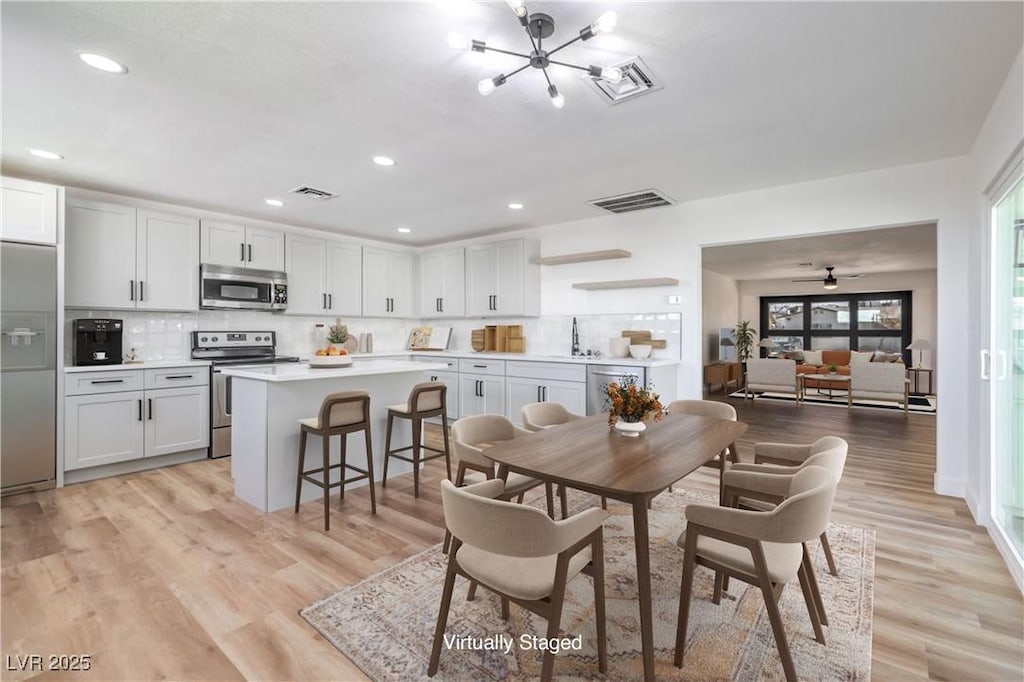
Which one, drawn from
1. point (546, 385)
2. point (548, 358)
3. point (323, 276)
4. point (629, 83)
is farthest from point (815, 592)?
point (323, 276)

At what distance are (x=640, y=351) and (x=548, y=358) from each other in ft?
3.28

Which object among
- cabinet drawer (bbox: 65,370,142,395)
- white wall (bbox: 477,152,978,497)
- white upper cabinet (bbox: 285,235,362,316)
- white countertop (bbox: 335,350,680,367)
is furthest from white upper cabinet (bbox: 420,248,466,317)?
cabinet drawer (bbox: 65,370,142,395)

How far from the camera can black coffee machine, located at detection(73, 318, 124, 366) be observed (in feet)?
13.1

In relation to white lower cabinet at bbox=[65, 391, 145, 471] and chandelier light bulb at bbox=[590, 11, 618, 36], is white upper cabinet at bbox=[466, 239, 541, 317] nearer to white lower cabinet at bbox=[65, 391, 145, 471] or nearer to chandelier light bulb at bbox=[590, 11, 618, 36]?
white lower cabinet at bbox=[65, 391, 145, 471]

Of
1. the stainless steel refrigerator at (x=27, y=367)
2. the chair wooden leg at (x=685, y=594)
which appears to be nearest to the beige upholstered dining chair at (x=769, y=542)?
the chair wooden leg at (x=685, y=594)

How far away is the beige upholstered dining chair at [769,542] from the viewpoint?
60.6 inches

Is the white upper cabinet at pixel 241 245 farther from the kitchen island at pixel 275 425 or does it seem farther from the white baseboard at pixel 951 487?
the white baseboard at pixel 951 487

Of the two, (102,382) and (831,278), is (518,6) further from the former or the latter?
(831,278)

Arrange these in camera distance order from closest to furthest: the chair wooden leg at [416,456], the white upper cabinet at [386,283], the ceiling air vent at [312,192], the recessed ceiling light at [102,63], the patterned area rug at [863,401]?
the recessed ceiling light at [102,63]
the chair wooden leg at [416,456]
the ceiling air vent at [312,192]
the white upper cabinet at [386,283]
the patterned area rug at [863,401]

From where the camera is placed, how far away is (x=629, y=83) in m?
2.37

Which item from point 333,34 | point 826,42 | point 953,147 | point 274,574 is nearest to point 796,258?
point 953,147

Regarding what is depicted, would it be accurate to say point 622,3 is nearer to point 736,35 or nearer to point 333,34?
point 736,35

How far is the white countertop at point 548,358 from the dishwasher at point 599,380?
0.05 m

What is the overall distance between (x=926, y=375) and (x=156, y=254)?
42.1 ft
